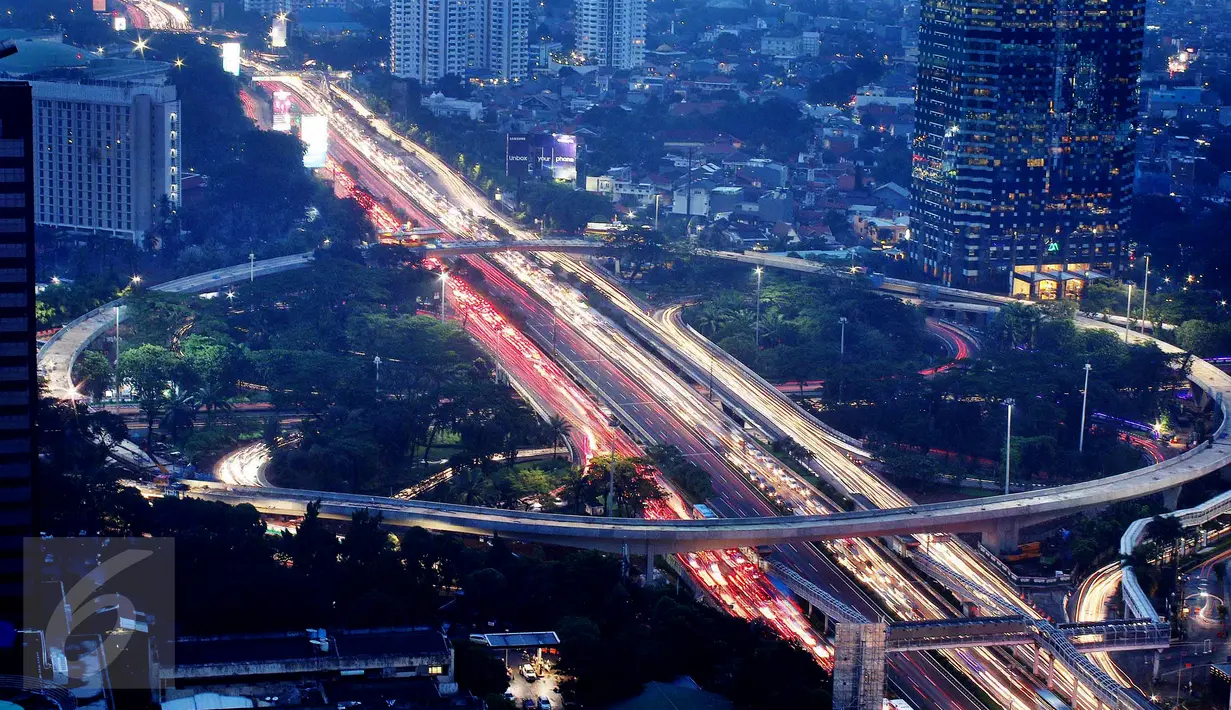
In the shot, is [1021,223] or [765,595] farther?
[1021,223]

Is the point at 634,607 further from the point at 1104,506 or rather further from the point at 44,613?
the point at 1104,506

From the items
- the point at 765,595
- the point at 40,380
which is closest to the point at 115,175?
the point at 40,380

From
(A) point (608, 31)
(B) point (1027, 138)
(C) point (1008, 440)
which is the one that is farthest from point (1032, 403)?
(A) point (608, 31)

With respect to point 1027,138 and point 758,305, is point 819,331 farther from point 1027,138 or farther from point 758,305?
point 1027,138

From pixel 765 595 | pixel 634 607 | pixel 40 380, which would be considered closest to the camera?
pixel 634 607

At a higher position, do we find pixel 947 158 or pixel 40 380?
pixel 947 158

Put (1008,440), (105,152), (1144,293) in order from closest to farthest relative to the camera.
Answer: (1008,440)
(1144,293)
(105,152)
